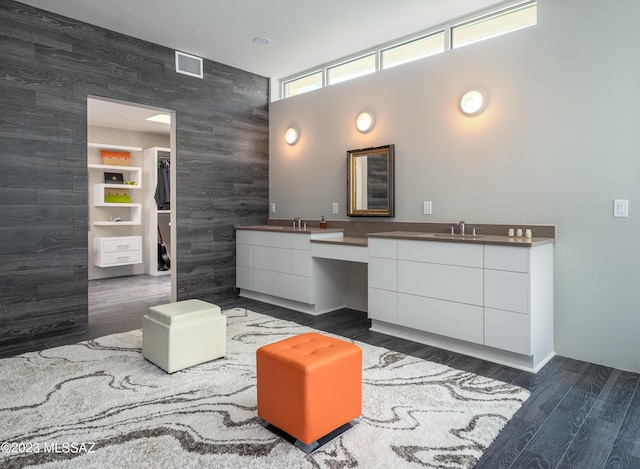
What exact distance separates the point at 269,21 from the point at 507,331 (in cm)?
339

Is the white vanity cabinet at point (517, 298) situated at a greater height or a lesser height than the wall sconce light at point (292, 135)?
lesser

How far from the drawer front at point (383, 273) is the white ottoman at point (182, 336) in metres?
1.38

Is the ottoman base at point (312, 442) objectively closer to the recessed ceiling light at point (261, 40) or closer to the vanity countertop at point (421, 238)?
the vanity countertop at point (421, 238)

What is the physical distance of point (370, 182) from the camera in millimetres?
4398

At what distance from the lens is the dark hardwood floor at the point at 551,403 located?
1887mm

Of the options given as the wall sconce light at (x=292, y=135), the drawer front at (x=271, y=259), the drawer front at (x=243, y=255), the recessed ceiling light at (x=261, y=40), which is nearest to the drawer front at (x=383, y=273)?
the drawer front at (x=271, y=259)

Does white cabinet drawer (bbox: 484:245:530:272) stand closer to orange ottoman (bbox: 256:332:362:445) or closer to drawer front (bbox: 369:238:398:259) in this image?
drawer front (bbox: 369:238:398:259)

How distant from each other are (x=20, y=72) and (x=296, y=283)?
10.3 ft

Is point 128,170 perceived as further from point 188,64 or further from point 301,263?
point 301,263

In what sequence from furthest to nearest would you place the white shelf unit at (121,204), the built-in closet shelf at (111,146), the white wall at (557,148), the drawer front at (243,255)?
the white shelf unit at (121,204), the built-in closet shelf at (111,146), the drawer front at (243,255), the white wall at (557,148)

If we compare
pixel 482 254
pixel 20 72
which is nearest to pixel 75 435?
pixel 482 254

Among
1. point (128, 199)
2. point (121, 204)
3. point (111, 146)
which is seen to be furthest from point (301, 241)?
point (111, 146)

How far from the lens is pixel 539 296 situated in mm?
2938

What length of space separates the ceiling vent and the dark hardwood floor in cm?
275
